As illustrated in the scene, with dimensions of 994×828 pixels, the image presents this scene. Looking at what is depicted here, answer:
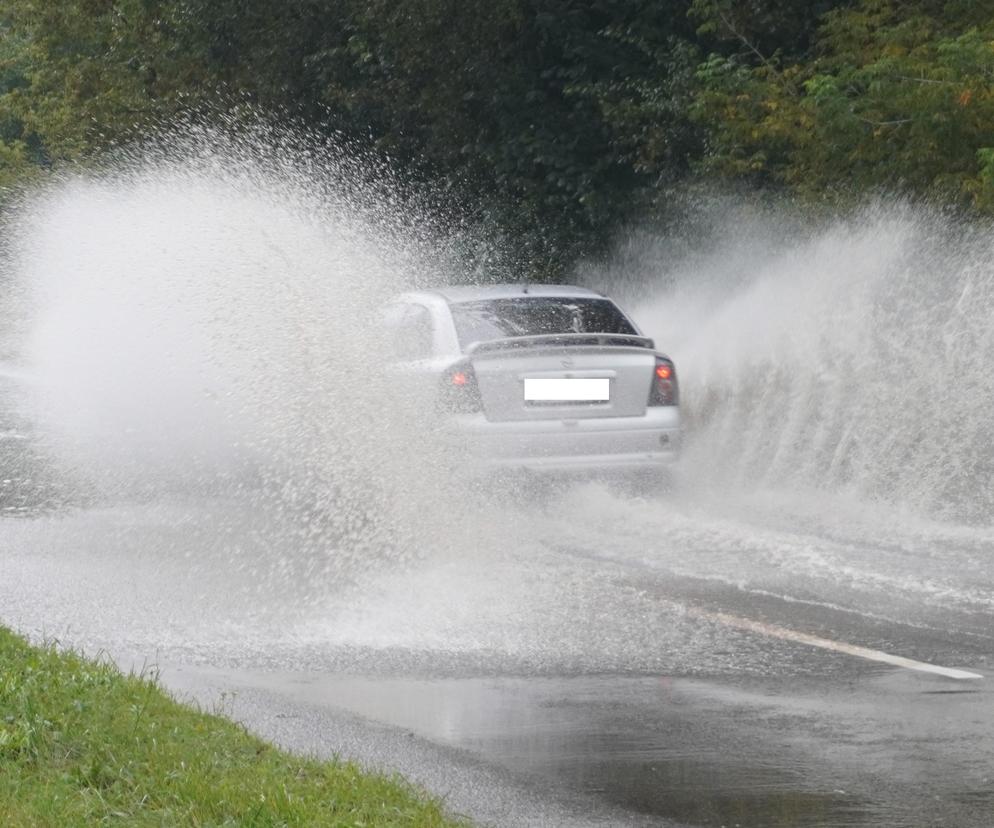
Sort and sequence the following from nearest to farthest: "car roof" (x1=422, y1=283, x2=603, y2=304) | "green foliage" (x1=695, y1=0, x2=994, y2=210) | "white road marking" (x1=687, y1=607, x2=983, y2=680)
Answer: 1. "white road marking" (x1=687, y1=607, x2=983, y2=680)
2. "car roof" (x1=422, y1=283, x2=603, y2=304)
3. "green foliage" (x1=695, y1=0, x2=994, y2=210)

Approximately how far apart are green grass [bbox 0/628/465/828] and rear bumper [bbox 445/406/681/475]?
5.25 metres

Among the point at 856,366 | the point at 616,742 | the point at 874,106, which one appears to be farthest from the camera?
the point at 856,366

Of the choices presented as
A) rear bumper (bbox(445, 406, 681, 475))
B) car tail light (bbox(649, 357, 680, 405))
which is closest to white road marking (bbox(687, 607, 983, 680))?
rear bumper (bbox(445, 406, 681, 475))

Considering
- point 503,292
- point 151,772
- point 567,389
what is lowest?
point 151,772

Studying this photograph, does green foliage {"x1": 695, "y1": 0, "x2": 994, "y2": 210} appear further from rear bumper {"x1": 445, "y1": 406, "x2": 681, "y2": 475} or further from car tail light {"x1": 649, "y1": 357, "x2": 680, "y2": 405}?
rear bumper {"x1": 445, "y1": 406, "x2": 681, "y2": 475}

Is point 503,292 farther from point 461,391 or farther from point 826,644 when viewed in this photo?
point 826,644

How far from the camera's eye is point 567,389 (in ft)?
38.9

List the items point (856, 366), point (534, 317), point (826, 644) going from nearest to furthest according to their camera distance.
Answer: point (826, 644), point (534, 317), point (856, 366)

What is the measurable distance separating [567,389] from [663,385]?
0.82 meters

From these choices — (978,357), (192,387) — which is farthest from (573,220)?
(978,357)

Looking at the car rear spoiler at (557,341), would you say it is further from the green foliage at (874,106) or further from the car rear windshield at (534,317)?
the green foliage at (874,106)

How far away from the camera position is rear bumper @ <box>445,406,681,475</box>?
11.5m

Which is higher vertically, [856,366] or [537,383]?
[537,383]

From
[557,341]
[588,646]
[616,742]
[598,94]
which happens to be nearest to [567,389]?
[557,341]
